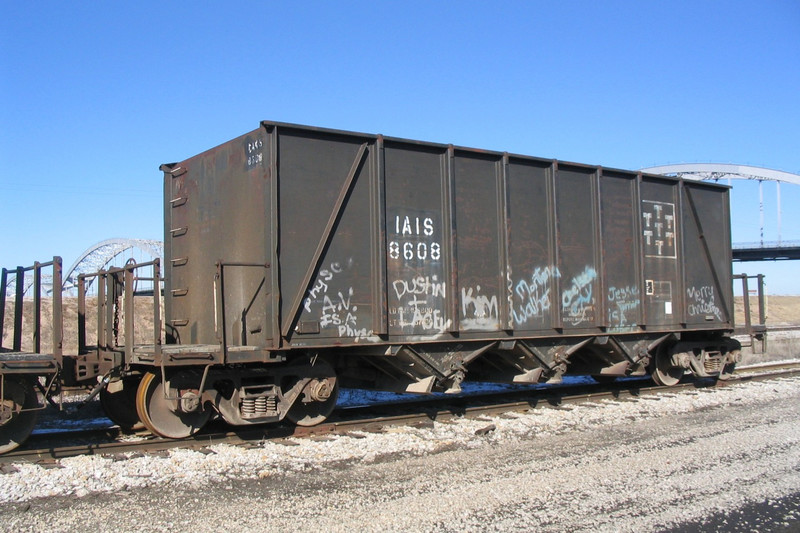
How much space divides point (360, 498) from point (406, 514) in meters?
0.59

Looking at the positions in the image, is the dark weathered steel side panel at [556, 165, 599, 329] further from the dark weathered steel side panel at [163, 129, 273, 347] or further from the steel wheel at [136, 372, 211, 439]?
the steel wheel at [136, 372, 211, 439]

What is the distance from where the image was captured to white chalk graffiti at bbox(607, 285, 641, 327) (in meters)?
11.3

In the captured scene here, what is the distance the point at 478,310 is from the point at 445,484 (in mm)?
3880

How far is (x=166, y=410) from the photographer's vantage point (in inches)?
312

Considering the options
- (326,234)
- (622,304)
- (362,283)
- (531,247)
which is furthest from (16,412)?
(622,304)

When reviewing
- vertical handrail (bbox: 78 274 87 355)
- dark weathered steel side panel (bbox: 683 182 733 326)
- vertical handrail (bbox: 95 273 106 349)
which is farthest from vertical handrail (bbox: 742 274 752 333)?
vertical handrail (bbox: 78 274 87 355)

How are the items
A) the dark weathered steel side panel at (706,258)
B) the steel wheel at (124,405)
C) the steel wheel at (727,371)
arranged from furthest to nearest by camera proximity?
the steel wheel at (727,371)
the dark weathered steel side panel at (706,258)
the steel wheel at (124,405)

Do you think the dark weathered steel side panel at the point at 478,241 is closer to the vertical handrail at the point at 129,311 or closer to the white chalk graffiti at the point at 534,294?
the white chalk graffiti at the point at 534,294

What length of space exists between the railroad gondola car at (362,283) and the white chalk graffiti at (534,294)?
0.09ft

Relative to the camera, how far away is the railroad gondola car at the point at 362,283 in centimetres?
808

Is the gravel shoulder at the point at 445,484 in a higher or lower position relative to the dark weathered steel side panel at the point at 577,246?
lower

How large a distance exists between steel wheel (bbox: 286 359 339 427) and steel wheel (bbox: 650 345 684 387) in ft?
22.5

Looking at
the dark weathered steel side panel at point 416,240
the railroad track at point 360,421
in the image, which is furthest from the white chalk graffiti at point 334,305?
the railroad track at point 360,421

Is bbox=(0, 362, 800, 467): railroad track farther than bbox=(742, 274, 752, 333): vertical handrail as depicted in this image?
No
